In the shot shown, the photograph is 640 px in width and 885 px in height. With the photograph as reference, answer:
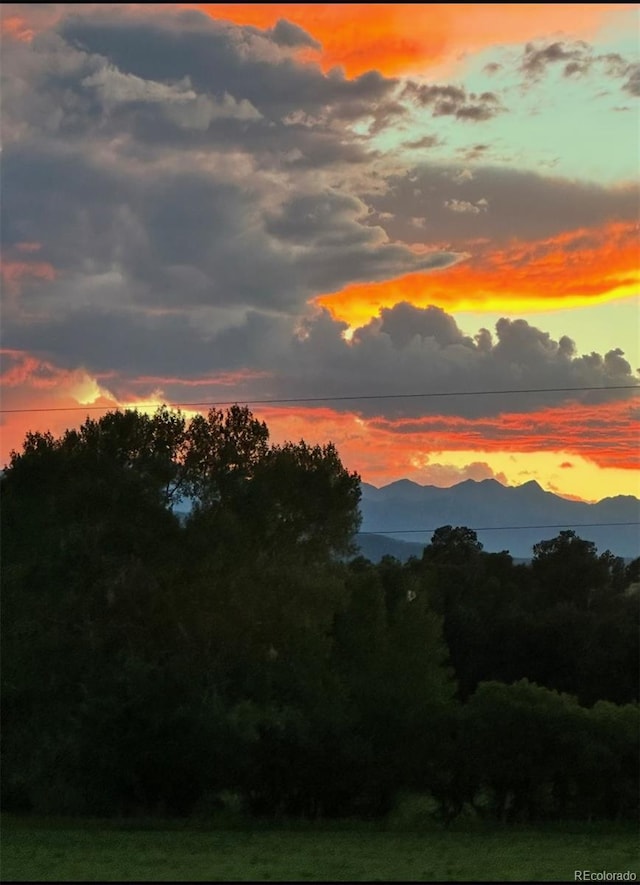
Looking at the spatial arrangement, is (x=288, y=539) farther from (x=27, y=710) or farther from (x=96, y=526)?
(x=27, y=710)

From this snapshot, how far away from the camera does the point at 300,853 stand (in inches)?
937

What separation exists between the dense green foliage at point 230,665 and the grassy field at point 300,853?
155 cm

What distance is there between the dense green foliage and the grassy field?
1.55 m

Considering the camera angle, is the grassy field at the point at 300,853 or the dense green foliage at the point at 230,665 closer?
the grassy field at the point at 300,853

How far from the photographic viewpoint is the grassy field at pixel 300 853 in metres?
20.4

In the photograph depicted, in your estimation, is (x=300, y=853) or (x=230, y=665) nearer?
(x=300, y=853)

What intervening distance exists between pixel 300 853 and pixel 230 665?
8.13 metres

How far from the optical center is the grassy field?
20422 millimetres

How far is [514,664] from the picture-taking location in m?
44.2

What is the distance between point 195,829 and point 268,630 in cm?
554

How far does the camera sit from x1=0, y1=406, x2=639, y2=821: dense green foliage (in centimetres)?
2994

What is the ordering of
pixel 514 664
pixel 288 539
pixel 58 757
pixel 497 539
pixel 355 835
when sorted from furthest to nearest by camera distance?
pixel 497 539 → pixel 514 664 → pixel 288 539 → pixel 58 757 → pixel 355 835

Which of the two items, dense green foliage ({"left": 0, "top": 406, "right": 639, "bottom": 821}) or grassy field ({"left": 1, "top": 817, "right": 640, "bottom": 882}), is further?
dense green foliage ({"left": 0, "top": 406, "right": 639, "bottom": 821})

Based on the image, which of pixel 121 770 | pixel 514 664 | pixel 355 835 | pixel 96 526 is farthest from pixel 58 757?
pixel 514 664
